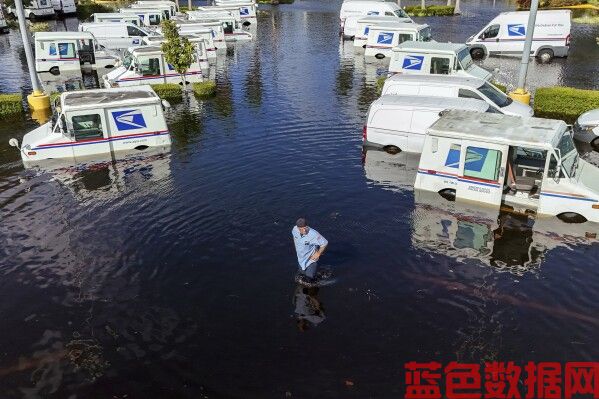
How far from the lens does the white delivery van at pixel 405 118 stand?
69.5ft

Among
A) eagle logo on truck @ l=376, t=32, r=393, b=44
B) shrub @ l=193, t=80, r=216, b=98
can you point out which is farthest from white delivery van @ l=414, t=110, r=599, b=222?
eagle logo on truck @ l=376, t=32, r=393, b=44

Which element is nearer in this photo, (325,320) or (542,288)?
(325,320)

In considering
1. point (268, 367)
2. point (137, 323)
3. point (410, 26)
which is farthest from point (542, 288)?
point (410, 26)

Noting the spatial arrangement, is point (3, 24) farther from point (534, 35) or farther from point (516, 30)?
point (534, 35)

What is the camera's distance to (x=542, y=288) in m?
13.5

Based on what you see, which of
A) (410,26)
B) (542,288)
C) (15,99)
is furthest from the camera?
(410,26)

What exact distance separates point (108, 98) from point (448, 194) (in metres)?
15.1

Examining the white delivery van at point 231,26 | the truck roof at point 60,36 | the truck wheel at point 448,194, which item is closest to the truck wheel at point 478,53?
the white delivery van at point 231,26

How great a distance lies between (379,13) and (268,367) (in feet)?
157

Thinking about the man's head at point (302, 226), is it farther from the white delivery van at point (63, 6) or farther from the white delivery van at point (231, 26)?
the white delivery van at point (63, 6)

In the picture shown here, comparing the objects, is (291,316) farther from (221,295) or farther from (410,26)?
(410,26)

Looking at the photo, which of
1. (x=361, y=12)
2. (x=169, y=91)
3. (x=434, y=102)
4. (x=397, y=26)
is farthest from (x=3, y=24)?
(x=434, y=102)

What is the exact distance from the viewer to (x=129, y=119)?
890 inches

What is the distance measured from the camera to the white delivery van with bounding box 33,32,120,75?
3897 cm
